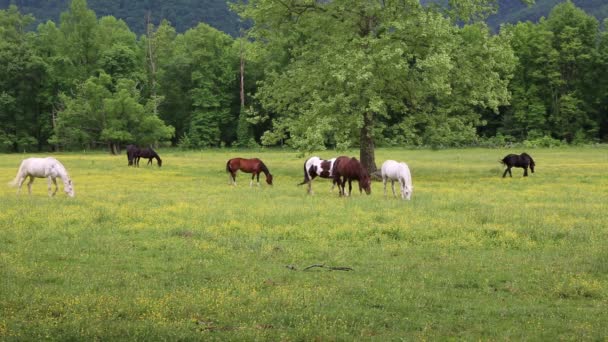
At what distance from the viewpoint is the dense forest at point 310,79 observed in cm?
3316

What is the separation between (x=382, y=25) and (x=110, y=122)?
43.3 meters

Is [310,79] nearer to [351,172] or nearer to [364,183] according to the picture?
[351,172]

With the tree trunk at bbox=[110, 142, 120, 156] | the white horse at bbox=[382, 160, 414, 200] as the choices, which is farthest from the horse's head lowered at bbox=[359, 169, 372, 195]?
the tree trunk at bbox=[110, 142, 120, 156]

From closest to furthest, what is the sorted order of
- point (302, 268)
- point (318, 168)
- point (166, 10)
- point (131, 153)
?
point (302, 268)
point (318, 168)
point (131, 153)
point (166, 10)

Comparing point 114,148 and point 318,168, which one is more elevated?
point 318,168

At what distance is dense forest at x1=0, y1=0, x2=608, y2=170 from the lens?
3316 cm

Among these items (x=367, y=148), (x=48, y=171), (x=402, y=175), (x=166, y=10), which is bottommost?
(x=402, y=175)

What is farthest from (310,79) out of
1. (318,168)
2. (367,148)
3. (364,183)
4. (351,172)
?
(364,183)

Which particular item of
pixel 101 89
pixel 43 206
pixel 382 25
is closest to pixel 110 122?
pixel 101 89

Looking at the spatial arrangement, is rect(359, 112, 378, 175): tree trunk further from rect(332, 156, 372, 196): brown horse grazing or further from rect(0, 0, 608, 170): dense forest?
rect(332, 156, 372, 196): brown horse grazing

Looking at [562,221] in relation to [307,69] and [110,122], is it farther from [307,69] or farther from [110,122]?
[110,122]

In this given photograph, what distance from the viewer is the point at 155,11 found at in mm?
185500

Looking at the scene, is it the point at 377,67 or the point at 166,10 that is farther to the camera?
the point at 166,10

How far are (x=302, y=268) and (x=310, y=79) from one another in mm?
23149
